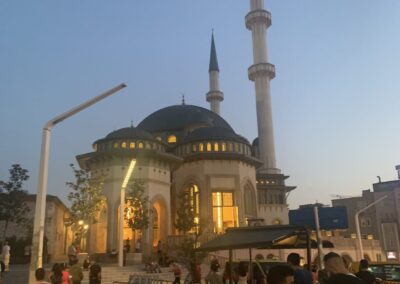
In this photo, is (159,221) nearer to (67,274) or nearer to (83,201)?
(83,201)

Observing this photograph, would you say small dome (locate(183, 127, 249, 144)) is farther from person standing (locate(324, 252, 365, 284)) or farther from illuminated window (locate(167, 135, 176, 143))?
person standing (locate(324, 252, 365, 284))

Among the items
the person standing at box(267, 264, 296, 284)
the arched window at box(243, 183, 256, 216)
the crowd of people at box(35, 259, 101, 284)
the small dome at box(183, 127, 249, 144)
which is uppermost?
the small dome at box(183, 127, 249, 144)

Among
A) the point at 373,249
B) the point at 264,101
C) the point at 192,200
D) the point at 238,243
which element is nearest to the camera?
the point at 238,243

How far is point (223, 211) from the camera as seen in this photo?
42.2 m

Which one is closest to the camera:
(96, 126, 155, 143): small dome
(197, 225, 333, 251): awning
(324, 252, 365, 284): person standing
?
(324, 252, 365, 284): person standing

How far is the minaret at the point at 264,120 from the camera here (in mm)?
52531

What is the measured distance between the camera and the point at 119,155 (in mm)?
36969

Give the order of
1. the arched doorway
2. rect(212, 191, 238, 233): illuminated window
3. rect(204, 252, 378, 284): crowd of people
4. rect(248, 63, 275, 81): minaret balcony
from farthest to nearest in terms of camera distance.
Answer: rect(248, 63, 275, 81): minaret balcony
rect(212, 191, 238, 233): illuminated window
the arched doorway
rect(204, 252, 378, 284): crowd of people

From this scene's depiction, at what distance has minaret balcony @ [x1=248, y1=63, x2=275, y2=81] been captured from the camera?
53344 millimetres

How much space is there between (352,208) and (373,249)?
20.9m

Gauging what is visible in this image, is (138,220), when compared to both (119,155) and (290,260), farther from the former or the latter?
(290,260)

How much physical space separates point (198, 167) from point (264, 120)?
13842 millimetres

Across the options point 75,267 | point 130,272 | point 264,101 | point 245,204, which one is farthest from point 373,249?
point 75,267

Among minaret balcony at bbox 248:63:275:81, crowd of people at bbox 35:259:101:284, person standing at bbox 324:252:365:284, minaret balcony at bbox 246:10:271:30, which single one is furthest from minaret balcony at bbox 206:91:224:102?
person standing at bbox 324:252:365:284
